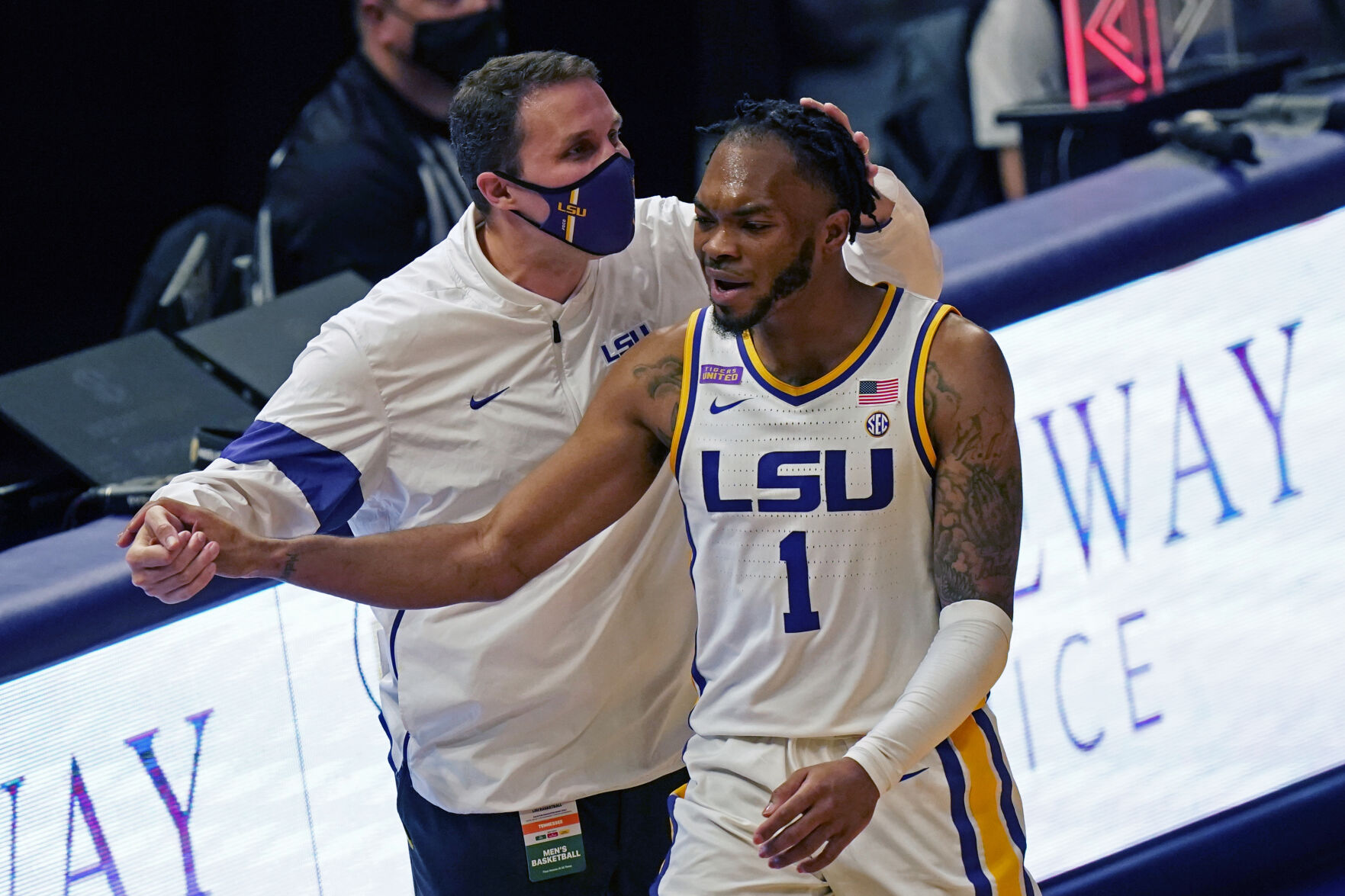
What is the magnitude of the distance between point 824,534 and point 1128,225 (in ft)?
3.86

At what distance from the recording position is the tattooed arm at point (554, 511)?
7.06ft

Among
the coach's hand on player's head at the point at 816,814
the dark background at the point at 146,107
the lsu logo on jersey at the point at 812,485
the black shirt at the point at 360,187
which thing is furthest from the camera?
the dark background at the point at 146,107

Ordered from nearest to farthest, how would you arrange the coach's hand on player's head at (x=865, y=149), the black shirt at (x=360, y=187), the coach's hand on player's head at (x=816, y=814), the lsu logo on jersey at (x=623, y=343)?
the coach's hand on player's head at (x=816, y=814) < the coach's hand on player's head at (x=865, y=149) < the lsu logo on jersey at (x=623, y=343) < the black shirt at (x=360, y=187)

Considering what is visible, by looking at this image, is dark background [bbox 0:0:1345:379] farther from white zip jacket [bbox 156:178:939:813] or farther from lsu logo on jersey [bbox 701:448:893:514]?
lsu logo on jersey [bbox 701:448:893:514]

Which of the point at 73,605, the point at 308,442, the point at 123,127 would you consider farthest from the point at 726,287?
the point at 123,127

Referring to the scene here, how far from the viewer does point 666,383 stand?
2.15 metres

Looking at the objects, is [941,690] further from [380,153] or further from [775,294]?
[380,153]

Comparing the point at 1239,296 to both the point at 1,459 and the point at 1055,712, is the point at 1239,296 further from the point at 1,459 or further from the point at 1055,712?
the point at 1,459

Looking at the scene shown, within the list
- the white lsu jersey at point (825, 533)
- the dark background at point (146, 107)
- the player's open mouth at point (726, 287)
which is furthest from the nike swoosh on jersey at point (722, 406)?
the dark background at point (146, 107)

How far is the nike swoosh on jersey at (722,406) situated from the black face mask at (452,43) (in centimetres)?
335

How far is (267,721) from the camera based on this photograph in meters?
2.51

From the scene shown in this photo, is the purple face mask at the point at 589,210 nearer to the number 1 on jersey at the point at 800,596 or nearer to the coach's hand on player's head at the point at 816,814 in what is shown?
the number 1 on jersey at the point at 800,596

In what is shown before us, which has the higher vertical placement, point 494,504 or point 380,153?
point 494,504

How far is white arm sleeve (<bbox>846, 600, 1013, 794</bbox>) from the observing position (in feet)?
5.96
